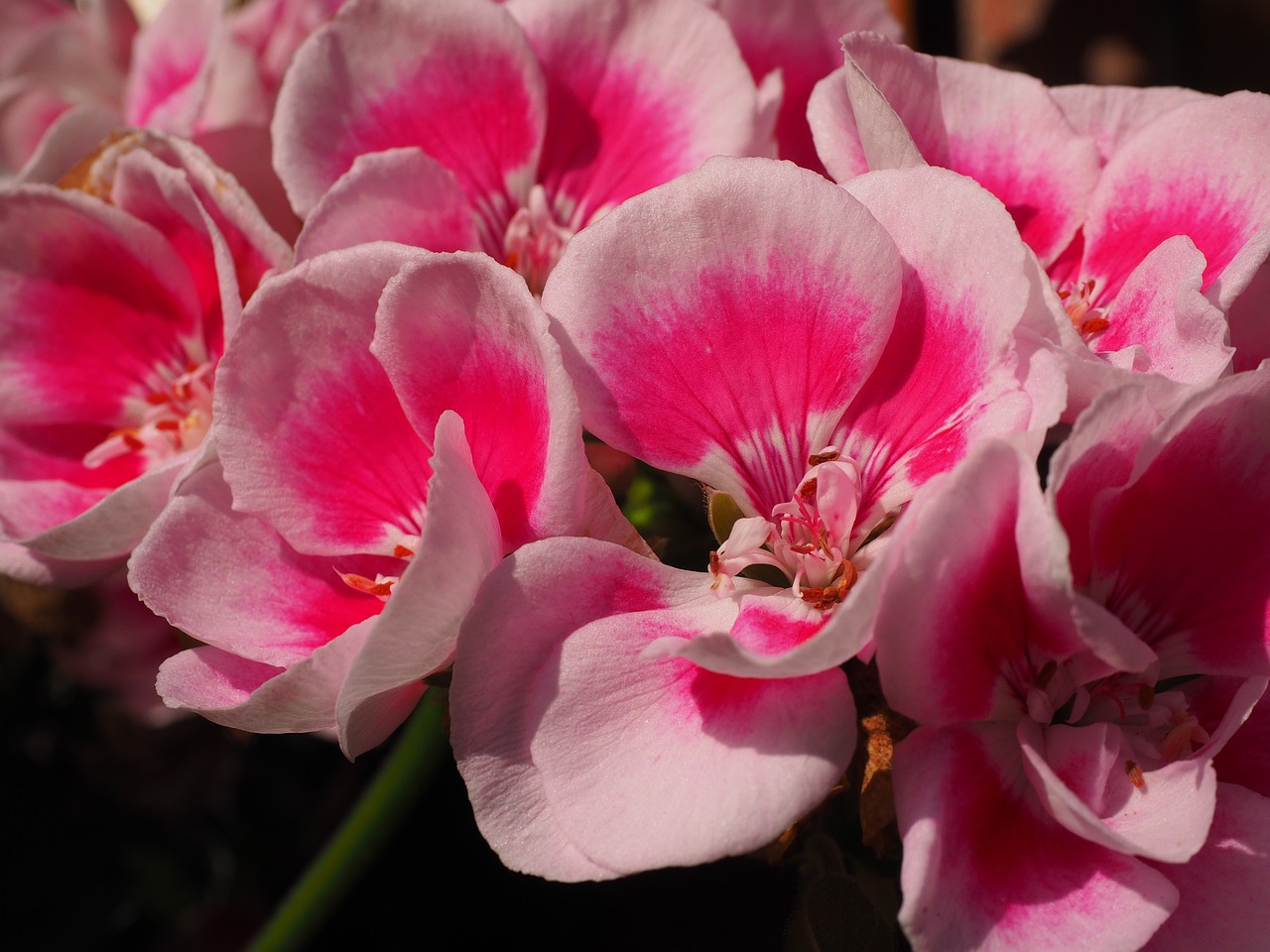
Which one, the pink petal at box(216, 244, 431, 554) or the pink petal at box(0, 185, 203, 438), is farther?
the pink petal at box(0, 185, 203, 438)

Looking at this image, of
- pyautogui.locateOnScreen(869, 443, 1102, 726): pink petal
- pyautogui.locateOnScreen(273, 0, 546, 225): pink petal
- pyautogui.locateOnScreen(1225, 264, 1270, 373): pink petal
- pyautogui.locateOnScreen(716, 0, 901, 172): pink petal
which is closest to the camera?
pyautogui.locateOnScreen(869, 443, 1102, 726): pink petal

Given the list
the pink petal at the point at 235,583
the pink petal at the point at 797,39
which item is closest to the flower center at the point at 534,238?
the pink petal at the point at 797,39

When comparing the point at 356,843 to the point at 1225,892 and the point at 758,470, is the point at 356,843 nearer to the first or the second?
the point at 758,470

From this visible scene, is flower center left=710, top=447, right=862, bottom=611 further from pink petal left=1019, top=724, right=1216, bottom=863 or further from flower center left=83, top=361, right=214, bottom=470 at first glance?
flower center left=83, top=361, right=214, bottom=470

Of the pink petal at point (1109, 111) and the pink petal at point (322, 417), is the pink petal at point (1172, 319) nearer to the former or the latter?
the pink petal at point (1109, 111)

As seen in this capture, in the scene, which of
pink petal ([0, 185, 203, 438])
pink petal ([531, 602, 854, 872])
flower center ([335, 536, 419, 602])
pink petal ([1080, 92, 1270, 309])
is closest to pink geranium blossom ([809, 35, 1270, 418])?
pink petal ([1080, 92, 1270, 309])

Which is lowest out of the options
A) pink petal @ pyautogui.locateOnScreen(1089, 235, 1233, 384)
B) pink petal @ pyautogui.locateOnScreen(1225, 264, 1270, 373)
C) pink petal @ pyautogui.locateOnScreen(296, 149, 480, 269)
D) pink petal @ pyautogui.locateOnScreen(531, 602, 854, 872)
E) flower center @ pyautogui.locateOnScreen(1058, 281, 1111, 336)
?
pink petal @ pyautogui.locateOnScreen(531, 602, 854, 872)
